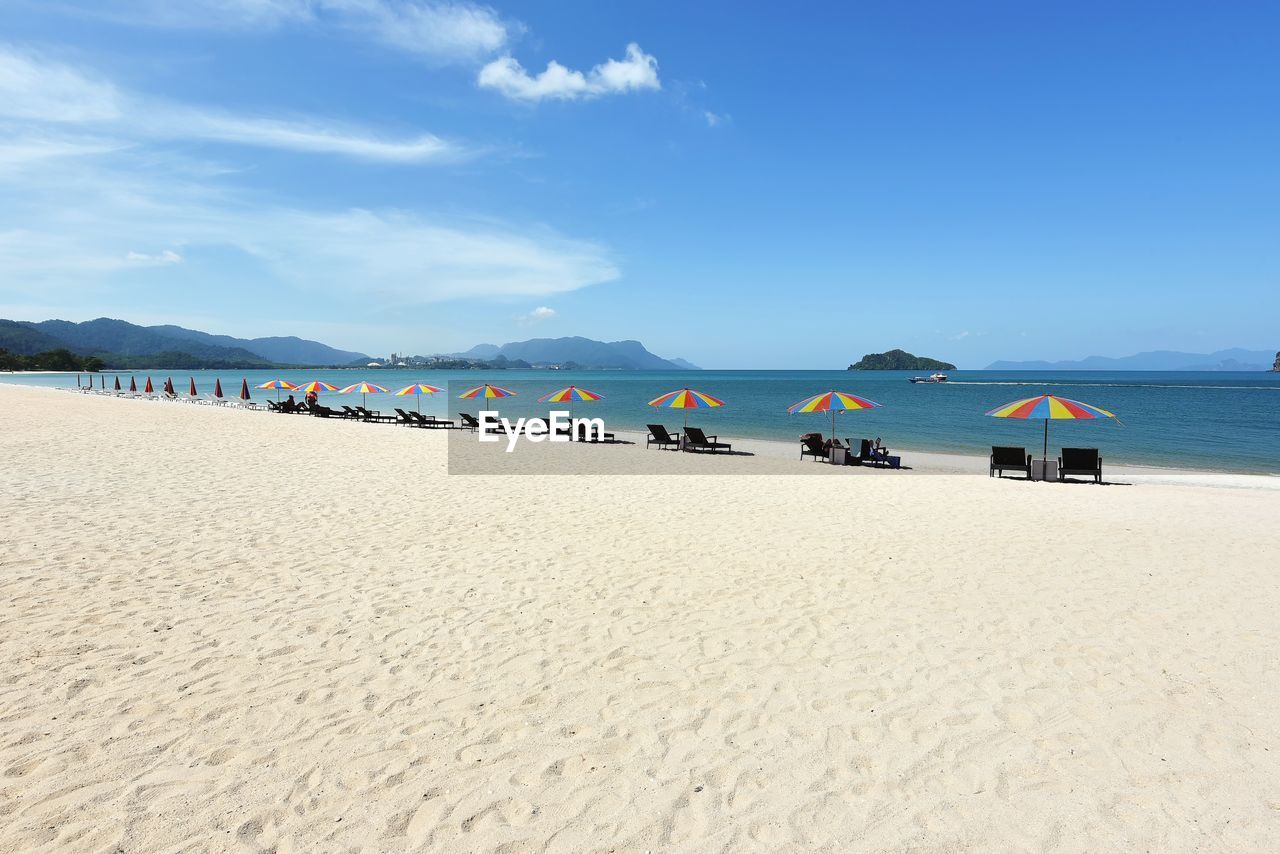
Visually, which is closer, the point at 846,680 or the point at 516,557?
the point at 846,680

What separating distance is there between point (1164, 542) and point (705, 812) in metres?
7.68

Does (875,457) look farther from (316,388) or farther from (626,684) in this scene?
(316,388)

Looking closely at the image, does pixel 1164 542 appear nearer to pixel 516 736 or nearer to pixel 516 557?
pixel 516 557

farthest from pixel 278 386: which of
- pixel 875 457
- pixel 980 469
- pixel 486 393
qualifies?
pixel 980 469

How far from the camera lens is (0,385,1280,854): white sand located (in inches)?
115

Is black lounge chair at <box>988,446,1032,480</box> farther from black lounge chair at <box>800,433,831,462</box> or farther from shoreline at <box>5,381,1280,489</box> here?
black lounge chair at <box>800,433,831,462</box>

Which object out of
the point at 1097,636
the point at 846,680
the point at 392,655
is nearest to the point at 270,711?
the point at 392,655

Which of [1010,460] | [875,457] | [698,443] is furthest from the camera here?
[698,443]

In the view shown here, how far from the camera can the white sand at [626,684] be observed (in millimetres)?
2924

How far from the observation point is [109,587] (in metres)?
5.54
